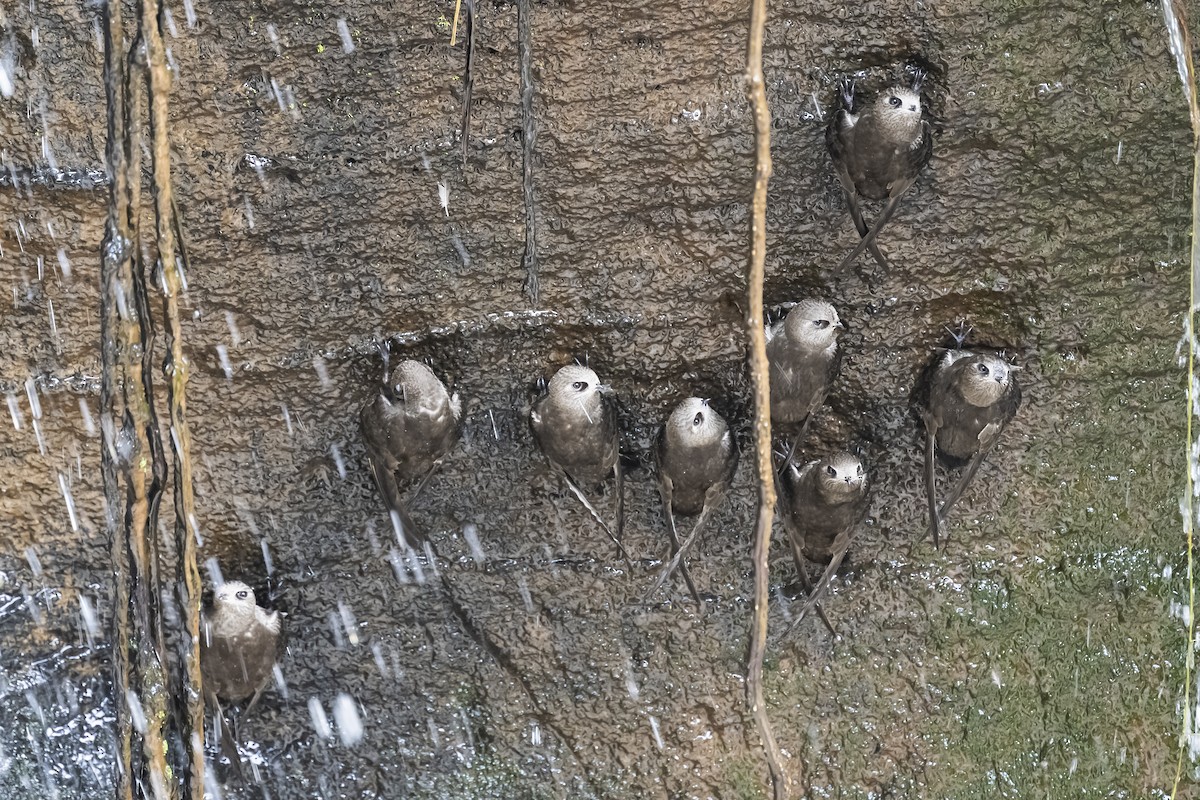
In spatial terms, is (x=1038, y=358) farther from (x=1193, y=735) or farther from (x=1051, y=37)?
(x=1193, y=735)

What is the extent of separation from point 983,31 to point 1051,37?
0.19 metres

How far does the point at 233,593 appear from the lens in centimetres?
296

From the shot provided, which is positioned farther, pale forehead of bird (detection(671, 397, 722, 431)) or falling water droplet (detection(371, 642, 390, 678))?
falling water droplet (detection(371, 642, 390, 678))

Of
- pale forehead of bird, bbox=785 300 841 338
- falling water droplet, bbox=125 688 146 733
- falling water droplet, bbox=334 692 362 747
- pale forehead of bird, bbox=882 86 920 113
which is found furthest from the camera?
falling water droplet, bbox=334 692 362 747

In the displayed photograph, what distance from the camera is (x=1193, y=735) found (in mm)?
3176

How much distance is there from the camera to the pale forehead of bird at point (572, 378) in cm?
280

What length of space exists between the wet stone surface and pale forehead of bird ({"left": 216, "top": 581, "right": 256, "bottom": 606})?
0.26 feet

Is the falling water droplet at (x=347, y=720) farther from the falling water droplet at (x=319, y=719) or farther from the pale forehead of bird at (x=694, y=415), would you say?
the pale forehead of bird at (x=694, y=415)

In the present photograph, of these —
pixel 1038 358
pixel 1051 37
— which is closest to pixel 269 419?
pixel 1038 358

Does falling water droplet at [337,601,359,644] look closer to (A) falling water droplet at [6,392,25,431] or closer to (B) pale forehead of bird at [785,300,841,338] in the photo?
(A) falling water droplet at [6,392,25,431]

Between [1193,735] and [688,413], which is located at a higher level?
[688,413]

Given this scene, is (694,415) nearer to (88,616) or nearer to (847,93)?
(847,93)

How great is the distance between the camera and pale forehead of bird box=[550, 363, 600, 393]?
280 centimetres

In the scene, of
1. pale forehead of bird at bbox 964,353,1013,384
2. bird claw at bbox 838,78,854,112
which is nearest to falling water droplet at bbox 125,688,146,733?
pale forehead of bird at bbox 964,353,1013,384
